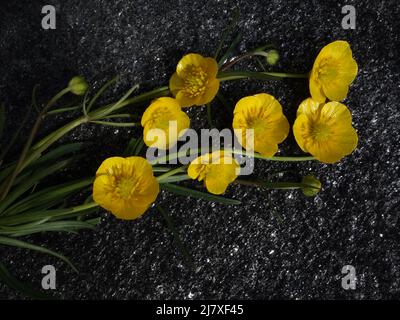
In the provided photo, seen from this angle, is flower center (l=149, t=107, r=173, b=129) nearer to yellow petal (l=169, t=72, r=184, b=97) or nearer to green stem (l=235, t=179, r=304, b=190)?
yellow petal (l=169, t=72, r=184, b=97)

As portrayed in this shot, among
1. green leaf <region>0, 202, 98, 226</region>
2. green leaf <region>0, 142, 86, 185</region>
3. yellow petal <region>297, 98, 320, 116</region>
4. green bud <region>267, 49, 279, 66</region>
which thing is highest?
green bud <region>267, 49, 279, 66</region>

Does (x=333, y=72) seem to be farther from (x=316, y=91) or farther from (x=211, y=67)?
(x=211, y=67)

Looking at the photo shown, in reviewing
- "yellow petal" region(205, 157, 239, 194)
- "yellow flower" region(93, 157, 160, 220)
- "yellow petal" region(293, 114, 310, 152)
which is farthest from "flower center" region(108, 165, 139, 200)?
"yellow petal" region(293, 114, 310, 152)

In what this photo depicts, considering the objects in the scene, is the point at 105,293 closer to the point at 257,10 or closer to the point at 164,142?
the point at 164,142

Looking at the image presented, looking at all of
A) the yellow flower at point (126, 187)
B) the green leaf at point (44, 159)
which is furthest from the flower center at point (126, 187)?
the green leaf at point (44, 159)

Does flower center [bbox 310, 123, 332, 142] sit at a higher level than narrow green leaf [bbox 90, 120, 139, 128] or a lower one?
lower

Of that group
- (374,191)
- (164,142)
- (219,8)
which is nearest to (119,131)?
(164,142)
